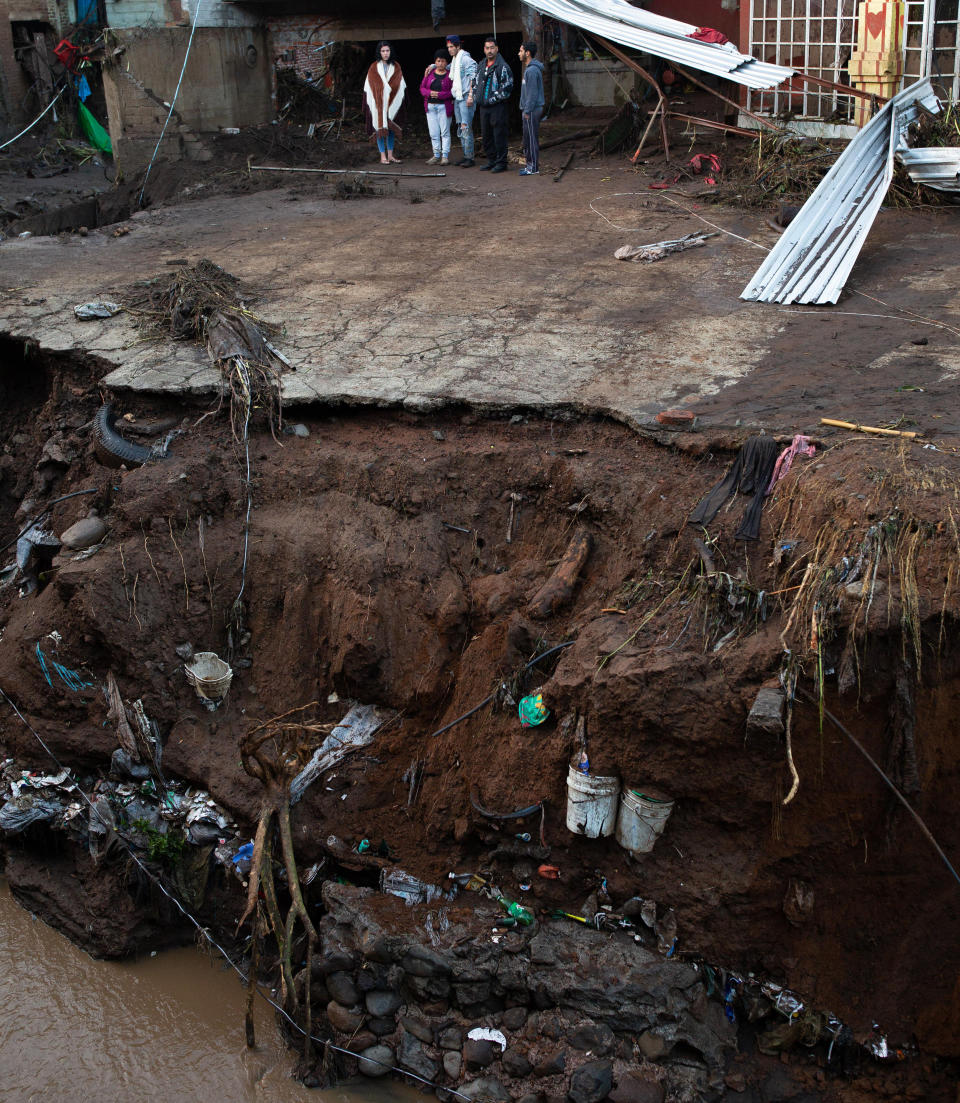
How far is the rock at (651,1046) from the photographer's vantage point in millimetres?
→ 4422

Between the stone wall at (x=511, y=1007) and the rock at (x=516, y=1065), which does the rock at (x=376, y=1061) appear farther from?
the rock at (x=516, y=1065)

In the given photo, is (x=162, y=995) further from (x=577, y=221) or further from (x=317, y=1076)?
(x=577, y=221)

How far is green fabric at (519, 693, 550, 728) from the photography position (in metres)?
4.90

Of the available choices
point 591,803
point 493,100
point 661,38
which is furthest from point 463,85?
point 591,803

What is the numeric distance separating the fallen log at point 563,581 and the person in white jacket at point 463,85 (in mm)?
8253

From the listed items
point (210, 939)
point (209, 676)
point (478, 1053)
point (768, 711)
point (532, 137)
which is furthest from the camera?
point (532, 137)

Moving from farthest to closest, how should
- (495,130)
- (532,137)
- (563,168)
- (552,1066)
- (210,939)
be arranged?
(495,130) → (563,168) → (532,137) → (210,939) → (552,1066)

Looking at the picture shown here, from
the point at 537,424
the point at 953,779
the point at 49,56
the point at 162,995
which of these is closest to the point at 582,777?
the point at 953,779

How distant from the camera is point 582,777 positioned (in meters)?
4.63

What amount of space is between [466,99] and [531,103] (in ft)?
4.30

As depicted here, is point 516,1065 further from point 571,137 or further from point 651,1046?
point 571,137

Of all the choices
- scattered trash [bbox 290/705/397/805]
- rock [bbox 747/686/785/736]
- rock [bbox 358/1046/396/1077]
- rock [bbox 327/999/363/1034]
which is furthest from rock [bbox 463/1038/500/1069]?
rock [bbox 747/686/785/736]

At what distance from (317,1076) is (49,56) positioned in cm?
1739

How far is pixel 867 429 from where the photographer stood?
5.00 metres
